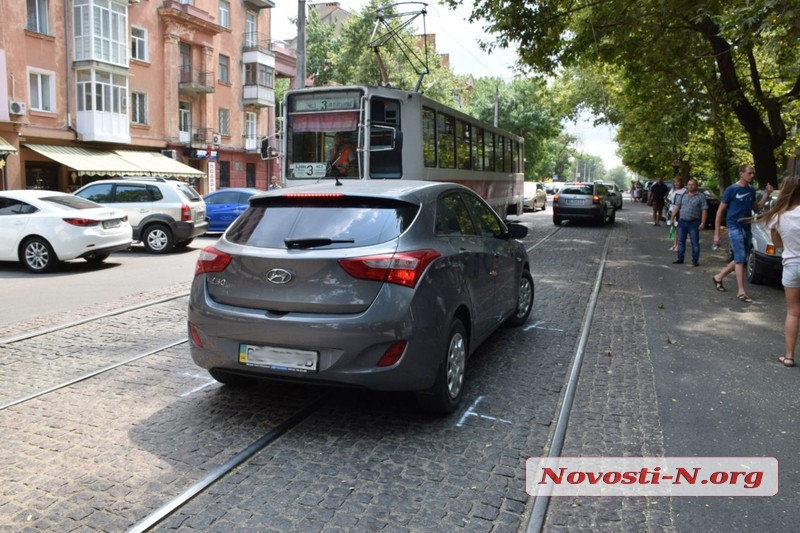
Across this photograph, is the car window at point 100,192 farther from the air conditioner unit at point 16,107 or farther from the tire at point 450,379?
the tire at point 450,379

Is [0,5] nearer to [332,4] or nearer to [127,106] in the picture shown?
[127,106]

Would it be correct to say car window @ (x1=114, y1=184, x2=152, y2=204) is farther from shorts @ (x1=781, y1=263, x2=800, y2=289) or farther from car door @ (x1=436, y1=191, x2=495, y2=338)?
shorts @ (x1=781, y1=263, x2=800, y2=289)

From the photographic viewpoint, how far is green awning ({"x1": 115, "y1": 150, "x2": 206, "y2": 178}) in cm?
2906

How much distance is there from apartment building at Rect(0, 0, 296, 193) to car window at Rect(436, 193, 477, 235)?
23006 millimetres

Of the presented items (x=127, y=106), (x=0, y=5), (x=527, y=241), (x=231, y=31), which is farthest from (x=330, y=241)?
(x=231, y=31)

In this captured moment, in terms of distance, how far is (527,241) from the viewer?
709 inches

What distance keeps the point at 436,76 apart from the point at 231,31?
15.2 meters

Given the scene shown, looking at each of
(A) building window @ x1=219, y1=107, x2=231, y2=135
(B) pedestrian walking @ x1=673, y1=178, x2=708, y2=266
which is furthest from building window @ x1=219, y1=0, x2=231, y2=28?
(B) pedestrian walking @ x1=673, y1=178, x2=708, y2=266

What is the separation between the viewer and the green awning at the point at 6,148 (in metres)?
23.2

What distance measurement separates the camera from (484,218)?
20.2 feet

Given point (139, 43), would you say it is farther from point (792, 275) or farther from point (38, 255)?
point (792, 275)

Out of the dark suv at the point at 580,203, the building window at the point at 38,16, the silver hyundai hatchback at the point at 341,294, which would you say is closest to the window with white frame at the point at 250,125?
the building window at the point at 38,16

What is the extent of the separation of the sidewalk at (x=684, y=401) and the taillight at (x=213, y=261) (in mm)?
2538

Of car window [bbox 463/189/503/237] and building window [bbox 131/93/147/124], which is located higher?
building window [bbox 131/93/147/124]
